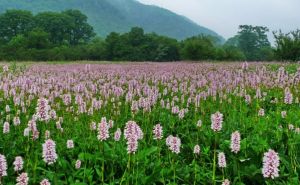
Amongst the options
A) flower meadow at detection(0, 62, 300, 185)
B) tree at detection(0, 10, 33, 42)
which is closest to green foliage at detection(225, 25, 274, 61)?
tree at detection(0, 10, 33, 42)

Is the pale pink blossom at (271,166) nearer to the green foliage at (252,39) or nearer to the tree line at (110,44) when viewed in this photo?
the tree line at (110,44)

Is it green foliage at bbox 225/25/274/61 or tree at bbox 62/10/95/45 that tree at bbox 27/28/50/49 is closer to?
tree at bbox 62/10/95/45

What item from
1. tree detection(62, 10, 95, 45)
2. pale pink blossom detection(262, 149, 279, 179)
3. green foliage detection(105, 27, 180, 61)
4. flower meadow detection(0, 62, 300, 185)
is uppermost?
tree detection(62, 10, 95, 45)

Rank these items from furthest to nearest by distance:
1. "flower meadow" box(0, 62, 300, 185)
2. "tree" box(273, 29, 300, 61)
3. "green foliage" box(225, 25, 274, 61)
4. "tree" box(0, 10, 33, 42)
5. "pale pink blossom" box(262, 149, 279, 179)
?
"green foliage" box(225, 25, 274, 61)
"tree" box(0, 10, 33, 42)
"tree" box(273, 29, 300, 61)
"flower meadow" box(0, 62, 300, 185)
"pale pink blossom" box(262, 149, 279, 179)

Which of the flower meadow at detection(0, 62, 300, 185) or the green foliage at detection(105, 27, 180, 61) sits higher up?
the green foliage at detection(105, 27, 180, 61)

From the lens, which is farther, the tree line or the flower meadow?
the tree line

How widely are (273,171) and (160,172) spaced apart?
5.30ft

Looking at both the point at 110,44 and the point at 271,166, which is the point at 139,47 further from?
the point at 271,166

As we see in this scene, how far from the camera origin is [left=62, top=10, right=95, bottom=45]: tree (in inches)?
4557

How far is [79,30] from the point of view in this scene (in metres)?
119

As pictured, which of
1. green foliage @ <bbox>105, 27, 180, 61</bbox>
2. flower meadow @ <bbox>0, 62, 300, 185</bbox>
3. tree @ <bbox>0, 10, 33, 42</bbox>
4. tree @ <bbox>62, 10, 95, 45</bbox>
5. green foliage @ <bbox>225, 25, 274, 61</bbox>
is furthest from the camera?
green foliage @ <bbox>225, 25, 274, 61</bbox>

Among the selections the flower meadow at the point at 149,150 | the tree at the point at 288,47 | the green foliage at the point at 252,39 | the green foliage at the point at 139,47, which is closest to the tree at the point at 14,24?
the green foliage at the point at 139,47

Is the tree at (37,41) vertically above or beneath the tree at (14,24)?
beneath

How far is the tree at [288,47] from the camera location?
99.3 feet
